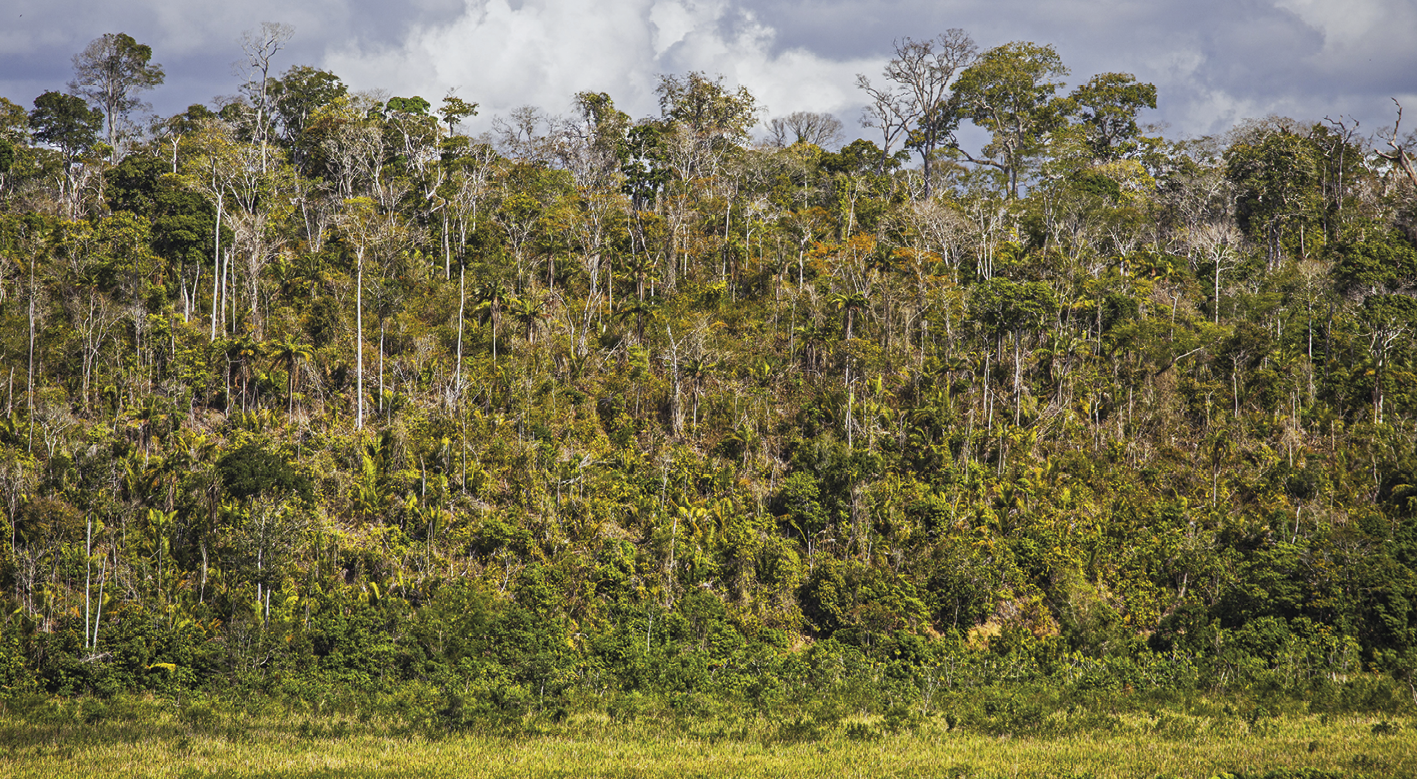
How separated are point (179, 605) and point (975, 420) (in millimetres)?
32827

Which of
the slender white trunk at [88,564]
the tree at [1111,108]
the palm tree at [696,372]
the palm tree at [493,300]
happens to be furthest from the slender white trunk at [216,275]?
the tree at [1111,108]

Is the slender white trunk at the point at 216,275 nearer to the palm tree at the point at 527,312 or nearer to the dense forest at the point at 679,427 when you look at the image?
the dense forest at the point at 679,427

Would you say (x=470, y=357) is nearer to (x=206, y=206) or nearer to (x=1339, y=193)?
(x=206, y=206)

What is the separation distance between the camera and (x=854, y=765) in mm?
23406

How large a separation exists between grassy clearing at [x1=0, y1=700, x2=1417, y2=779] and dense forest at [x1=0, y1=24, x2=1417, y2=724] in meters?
2.29

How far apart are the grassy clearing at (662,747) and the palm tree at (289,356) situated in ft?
46.5

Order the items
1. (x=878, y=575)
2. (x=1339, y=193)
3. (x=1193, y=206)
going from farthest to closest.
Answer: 1. (x=1193, y=206)
2. (x=1339, y=193)
3. (x=878, y=575)

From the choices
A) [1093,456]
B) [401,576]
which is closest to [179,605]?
[401,576]

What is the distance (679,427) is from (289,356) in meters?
17.1

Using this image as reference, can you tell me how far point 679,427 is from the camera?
40688 millimetres

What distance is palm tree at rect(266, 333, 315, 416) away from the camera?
3872 centimetres

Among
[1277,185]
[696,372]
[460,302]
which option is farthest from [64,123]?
[1277,185]

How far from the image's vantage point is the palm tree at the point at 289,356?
3872 cm

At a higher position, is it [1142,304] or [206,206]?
[206,206]
